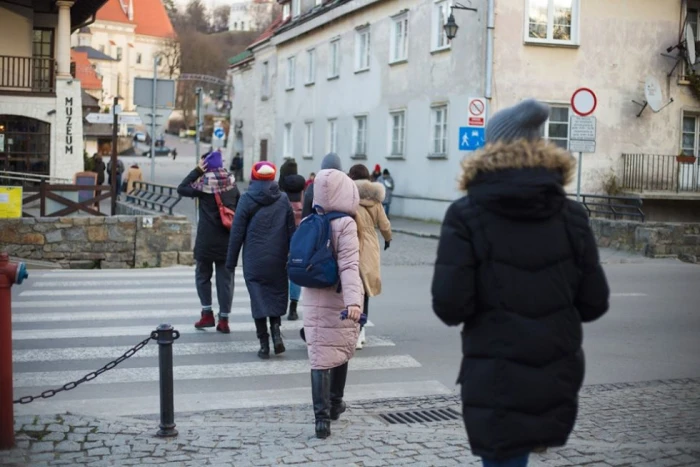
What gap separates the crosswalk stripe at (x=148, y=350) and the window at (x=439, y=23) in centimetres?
1953

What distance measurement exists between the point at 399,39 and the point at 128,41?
97437 millimetres

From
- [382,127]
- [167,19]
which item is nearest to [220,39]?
[167,19]

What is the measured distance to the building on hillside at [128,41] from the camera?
109812 mm

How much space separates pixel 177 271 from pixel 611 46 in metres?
15.9

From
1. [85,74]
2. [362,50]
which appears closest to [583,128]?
[362,50]

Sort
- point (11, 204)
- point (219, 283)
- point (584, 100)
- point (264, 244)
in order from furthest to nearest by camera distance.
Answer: point (584, 100) < point (11, 204) < point (219, 283) < point (264, 244)

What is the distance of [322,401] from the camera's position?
19.7ft

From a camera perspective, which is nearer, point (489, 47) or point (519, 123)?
point (519, 123)

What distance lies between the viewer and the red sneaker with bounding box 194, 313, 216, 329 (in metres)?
10.2

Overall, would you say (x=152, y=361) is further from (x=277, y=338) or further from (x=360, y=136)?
(x=360, y=136)

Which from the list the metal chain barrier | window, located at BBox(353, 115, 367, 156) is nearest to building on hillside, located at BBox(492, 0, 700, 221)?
window, located at BBox(353, 115, 367, 156)

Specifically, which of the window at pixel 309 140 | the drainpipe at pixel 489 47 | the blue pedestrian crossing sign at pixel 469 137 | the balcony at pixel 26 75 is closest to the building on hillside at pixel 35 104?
the balcony at pixel 26 75

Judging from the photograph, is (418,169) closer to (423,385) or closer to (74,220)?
(74,220)

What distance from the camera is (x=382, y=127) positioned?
32.3 m
